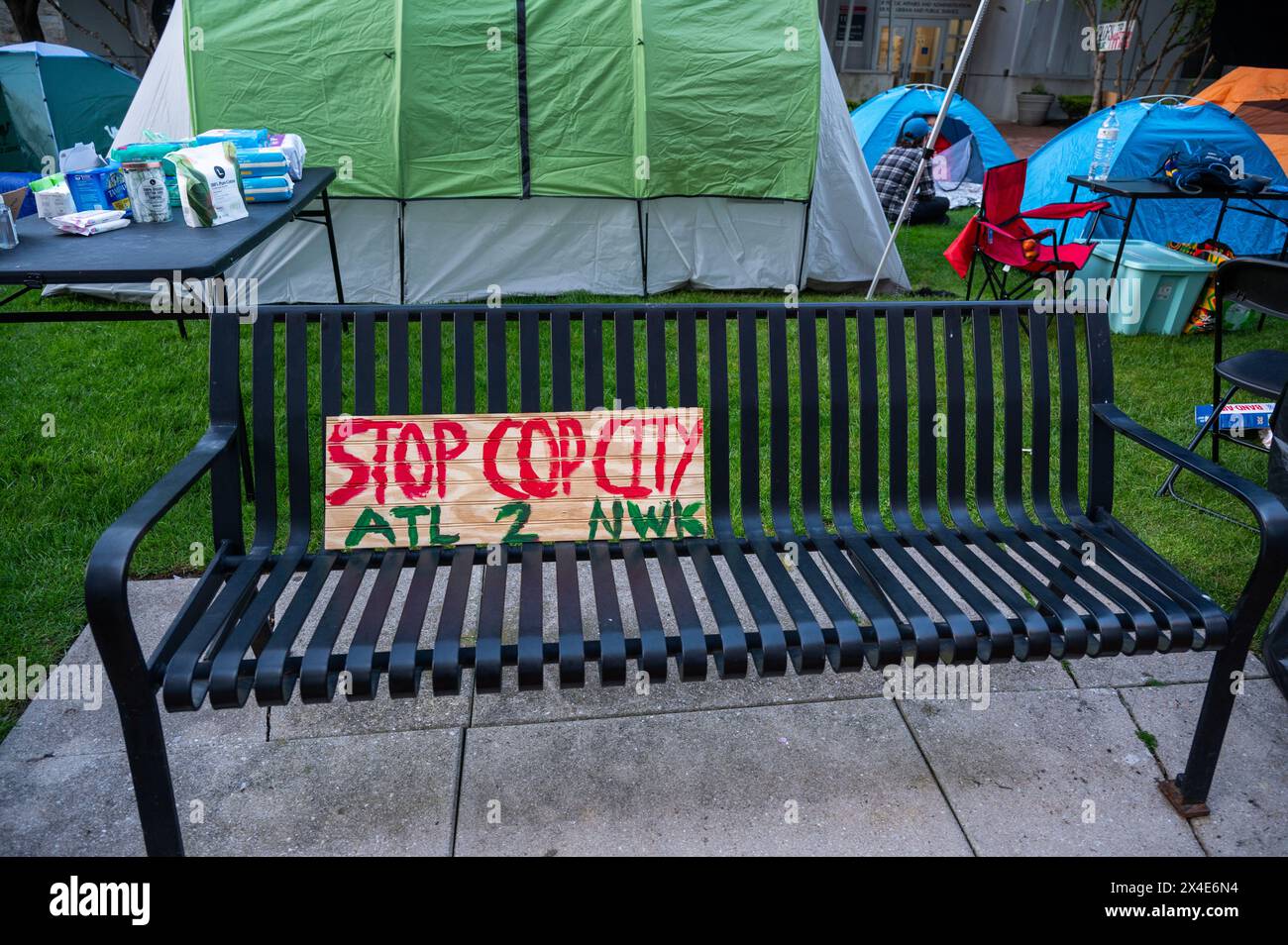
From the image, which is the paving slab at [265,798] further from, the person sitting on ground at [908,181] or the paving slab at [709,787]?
the person sitting on ground at [908,181]

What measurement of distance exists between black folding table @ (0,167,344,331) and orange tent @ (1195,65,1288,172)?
9389 mm

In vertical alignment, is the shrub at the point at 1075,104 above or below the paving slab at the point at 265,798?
above

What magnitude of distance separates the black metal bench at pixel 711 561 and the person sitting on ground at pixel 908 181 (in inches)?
273

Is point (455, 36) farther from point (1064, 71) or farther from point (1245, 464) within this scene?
point (1064, 71)

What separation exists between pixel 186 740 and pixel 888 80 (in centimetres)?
2621

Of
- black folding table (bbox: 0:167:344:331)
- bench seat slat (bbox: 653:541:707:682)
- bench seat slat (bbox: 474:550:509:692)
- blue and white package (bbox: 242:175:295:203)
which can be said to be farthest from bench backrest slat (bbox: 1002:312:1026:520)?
blue and white package (bbox: 242:175:295:203)

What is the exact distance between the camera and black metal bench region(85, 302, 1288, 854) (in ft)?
6.71

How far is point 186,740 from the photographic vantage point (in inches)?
101

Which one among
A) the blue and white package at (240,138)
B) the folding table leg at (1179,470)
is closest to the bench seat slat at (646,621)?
the folding table leg at (1179,470)

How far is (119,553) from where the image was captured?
1.91 metres

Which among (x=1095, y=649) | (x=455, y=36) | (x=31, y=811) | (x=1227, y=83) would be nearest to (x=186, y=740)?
(x=31, y=811)

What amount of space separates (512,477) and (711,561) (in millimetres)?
611

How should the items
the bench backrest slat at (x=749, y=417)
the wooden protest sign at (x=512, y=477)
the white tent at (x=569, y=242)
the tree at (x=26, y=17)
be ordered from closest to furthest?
the wooden protest sign at (x=512, y=477)
the bench backrest slat at (x=749, y=417)
the white tent at (x=569, y=242)
the tree at (x=26, y=17)

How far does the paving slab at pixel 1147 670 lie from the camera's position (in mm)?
2898
